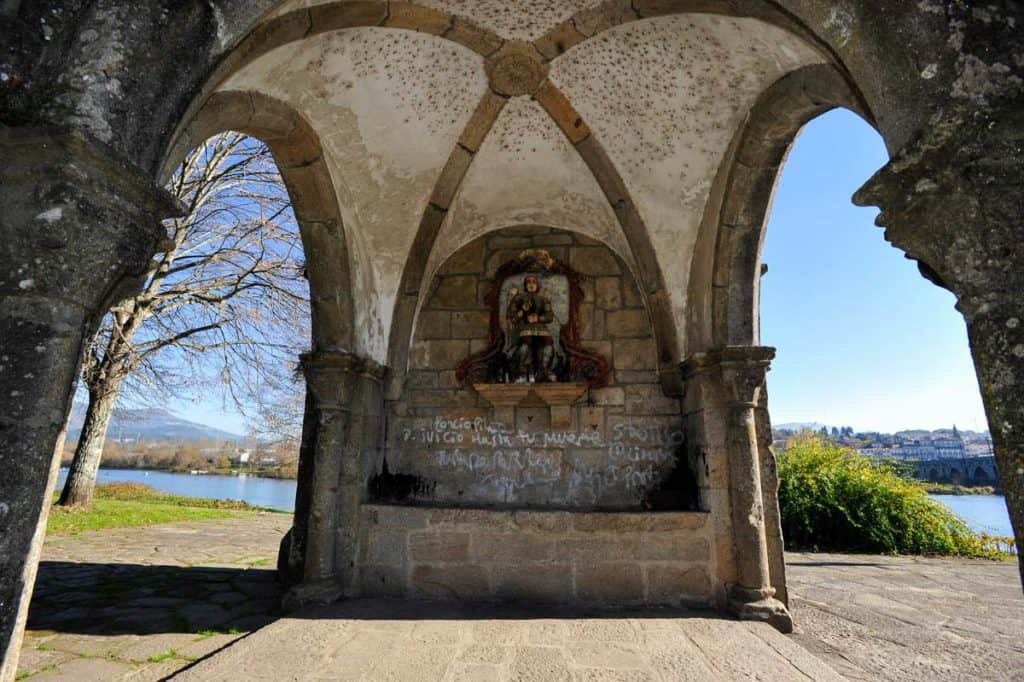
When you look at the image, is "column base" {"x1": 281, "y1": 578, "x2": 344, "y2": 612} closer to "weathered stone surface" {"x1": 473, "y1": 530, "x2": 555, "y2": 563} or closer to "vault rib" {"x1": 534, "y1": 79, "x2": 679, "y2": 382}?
"weathered stone surface" {"x1": 473, "y1": 530, "x2": 555, "y2": 563}

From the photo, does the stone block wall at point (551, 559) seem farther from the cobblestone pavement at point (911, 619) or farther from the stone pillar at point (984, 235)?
the stone pillar at point (984, 235)

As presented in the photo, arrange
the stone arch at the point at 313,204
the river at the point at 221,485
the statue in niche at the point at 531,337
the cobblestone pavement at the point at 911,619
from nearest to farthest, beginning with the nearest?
the cobblestone pavement at the point at 911,619, the stone arch at the point at 313,204, the statue in niche at the point at 531,337, the river at the point at 221,485

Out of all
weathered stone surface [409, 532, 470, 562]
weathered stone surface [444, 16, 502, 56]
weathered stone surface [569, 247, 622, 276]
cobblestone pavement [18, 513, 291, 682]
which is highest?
weathered stone surface [444, 16, 502, 56]

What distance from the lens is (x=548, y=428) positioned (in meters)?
4.66

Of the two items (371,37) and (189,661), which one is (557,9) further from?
(189,661)

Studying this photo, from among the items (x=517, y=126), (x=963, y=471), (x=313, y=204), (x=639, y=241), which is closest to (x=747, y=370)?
(x=639, y=241)

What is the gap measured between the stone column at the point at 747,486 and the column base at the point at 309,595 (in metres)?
2.80

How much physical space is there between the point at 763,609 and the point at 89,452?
33.3ft

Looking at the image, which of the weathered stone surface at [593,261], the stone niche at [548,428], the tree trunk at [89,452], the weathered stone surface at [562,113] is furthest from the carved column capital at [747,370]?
the tree trunk at [89,452]

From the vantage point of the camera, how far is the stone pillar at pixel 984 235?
4.19ft

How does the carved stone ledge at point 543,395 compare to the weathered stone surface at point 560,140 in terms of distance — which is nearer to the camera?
the weathered stone surface at point 560,140

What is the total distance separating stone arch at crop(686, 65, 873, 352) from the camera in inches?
137

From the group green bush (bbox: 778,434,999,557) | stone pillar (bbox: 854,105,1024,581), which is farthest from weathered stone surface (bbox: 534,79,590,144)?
green bush (bbox: 778,434,999,557)

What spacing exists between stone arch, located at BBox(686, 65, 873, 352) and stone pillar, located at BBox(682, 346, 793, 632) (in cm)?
22
